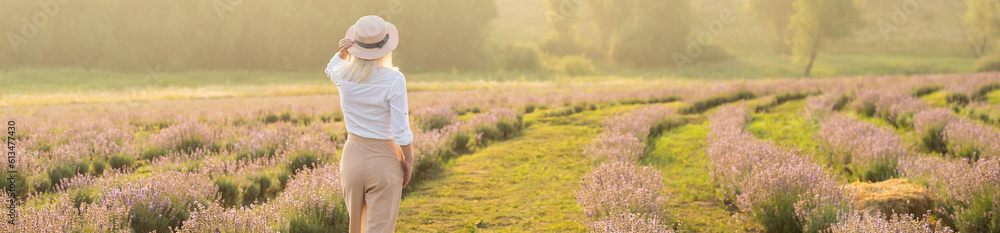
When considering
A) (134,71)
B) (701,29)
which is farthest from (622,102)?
(701,29)

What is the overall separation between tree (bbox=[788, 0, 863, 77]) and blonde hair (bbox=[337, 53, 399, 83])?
43.8 meters

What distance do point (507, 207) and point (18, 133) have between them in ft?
21.7

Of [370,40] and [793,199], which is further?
[793,199]

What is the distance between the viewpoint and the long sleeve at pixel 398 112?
2877 millimetres

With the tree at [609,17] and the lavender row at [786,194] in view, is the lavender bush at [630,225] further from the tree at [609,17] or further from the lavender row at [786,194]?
the tree at [609,17]

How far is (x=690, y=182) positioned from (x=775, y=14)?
57.4 m

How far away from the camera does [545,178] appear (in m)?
6.20

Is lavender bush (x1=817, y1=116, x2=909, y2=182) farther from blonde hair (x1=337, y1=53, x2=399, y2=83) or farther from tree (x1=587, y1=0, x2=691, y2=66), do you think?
tree (x1=587, y1=0, x2=691, y2=66)

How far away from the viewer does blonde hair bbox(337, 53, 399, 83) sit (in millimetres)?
2878

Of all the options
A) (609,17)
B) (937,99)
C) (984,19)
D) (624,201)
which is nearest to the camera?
(624,201)

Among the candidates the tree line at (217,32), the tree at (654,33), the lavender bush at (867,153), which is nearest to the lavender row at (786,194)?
the lavender bush at (867,153)

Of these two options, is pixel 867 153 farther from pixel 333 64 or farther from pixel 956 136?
pixel 333 64

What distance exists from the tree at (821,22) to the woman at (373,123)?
143ft

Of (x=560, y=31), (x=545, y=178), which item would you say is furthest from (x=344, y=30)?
(x=545, y=178)
